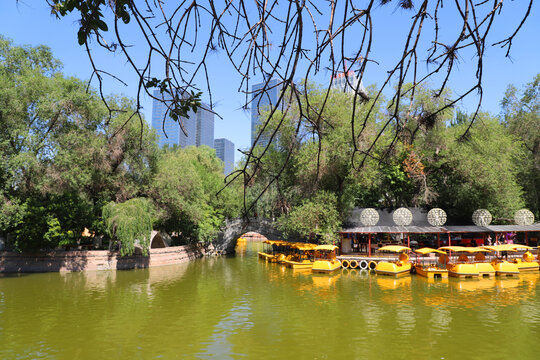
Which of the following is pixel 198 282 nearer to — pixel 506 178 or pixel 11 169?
pixel 11 169

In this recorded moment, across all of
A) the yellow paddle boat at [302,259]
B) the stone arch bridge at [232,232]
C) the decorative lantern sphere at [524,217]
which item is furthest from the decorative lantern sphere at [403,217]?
the stone arch bridge at [232,232]

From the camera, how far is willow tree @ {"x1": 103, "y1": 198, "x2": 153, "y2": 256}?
22.1 m

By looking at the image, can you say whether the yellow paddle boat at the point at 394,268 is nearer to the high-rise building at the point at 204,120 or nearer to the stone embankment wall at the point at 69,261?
the stone embankment wall at the point at 69,261

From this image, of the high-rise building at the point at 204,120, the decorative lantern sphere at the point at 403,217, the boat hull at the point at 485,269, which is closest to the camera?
the high-rise building at the point at 204,120

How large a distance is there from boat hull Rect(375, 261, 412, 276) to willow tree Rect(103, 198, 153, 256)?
14925mm

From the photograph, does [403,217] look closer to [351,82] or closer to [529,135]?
[529,135]

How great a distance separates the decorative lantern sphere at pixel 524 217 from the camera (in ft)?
86.7

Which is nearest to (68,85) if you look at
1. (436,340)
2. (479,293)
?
(436,340)

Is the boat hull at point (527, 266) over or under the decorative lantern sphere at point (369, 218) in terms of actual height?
under

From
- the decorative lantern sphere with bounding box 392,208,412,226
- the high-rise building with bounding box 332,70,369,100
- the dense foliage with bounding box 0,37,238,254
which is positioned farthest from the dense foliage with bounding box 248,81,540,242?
the high-rise building with bounding box 332,70,369,100

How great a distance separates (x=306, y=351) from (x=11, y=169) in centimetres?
1916

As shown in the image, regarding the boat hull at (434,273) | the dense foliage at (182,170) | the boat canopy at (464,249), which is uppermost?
the dense foliage at (182,170)

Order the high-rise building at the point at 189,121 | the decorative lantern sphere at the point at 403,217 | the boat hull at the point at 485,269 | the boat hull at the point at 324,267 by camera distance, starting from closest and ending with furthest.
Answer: the high-rise building at the point at 189,121 → the boat hull at the point at 485,269 → the boat hull at the point at 324,267 → the decorative lantern sphere at the point at 403,217

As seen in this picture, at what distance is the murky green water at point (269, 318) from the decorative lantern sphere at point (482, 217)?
21.7 feet
